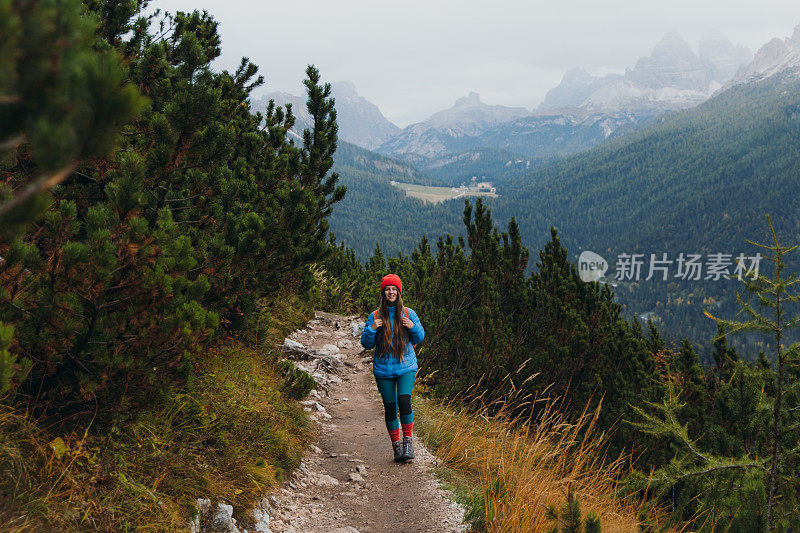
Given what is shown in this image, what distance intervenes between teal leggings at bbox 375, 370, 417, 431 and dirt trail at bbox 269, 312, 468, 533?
1.54 ft

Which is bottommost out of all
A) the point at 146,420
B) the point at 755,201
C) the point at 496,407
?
the point at 496,407

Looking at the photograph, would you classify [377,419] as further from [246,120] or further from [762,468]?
[246,120]

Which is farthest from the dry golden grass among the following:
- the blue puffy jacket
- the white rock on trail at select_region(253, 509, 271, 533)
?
the white rock on trail at select_region(253, 509, 271, 533)

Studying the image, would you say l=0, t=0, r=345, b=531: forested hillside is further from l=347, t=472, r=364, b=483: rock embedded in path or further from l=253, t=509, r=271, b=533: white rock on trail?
l=347, t=472, r=364, b=483: rock embedded in path

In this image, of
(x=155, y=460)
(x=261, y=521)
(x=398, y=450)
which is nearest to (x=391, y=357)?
(x=398, y=450)

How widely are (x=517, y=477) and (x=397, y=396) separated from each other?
1432 mm

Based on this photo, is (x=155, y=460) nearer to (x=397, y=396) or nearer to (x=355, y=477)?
(x=355, y=477)

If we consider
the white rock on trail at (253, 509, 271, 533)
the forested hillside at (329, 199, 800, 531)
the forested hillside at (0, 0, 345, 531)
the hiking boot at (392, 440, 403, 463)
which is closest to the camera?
the forested hillside at (0, 0, 345, 531)

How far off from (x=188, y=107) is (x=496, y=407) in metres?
6.18

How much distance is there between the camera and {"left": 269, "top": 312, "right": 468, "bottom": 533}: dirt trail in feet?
11.7

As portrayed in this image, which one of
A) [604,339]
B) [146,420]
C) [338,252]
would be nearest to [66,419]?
[146,420]

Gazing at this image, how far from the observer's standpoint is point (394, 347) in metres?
4.60

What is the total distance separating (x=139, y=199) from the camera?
95.1 inches

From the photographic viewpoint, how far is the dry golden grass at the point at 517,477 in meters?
3.21
